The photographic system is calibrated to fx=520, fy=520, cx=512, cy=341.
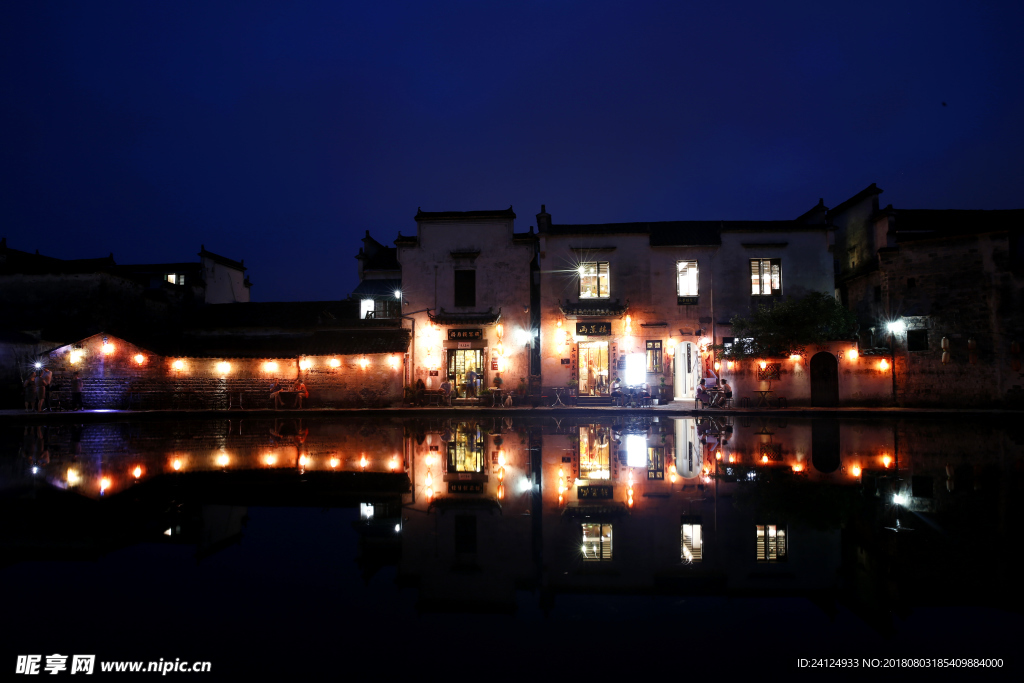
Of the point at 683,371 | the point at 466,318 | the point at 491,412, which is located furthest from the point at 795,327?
the point at 466,318

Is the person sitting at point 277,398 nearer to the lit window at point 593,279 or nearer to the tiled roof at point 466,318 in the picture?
the tiled roof at point 466,318

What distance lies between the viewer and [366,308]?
90.3 feet

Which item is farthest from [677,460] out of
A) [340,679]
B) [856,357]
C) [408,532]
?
[856,357]

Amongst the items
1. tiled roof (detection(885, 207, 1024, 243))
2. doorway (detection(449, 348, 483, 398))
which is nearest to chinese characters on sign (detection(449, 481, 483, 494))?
doorway (detection(449, 348, 483, 398))

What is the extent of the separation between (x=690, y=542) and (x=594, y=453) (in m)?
5.35

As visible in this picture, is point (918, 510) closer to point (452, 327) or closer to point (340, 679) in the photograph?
point (340, 679)

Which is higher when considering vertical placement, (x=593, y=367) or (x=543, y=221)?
(x=543, y=221)

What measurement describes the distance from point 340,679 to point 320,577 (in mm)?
1619

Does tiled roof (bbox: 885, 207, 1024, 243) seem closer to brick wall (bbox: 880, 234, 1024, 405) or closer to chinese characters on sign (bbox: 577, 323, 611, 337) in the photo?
brick wall (bbox: 880, 234, 1024, 405)

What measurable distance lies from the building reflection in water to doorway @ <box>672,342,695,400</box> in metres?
10.8

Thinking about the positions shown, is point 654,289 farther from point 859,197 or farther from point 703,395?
point 859,197

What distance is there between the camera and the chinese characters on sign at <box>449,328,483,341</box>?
2539cm

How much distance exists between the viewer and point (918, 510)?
5910 millimetres

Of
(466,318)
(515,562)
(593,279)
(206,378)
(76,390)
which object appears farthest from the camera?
(593,279)
